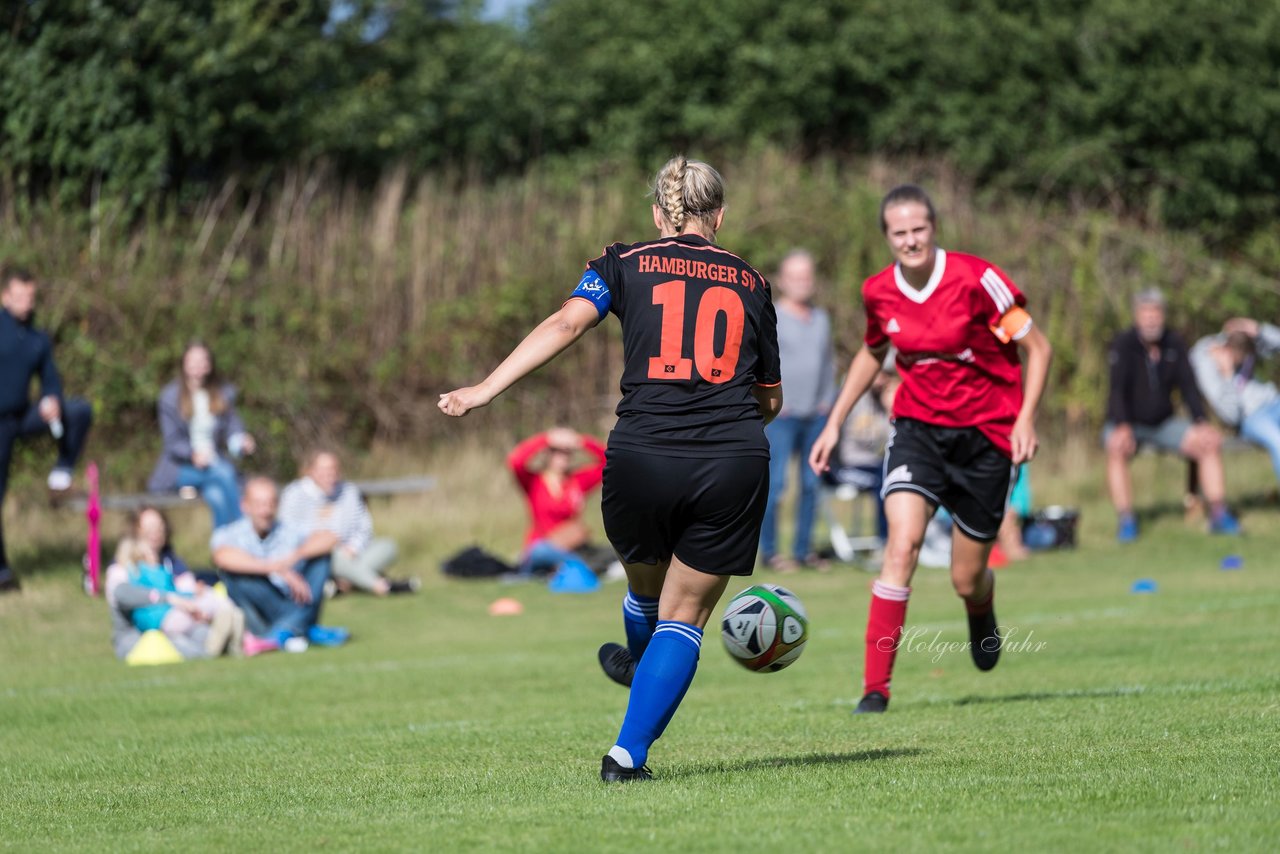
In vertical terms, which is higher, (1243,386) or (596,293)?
(596,293)

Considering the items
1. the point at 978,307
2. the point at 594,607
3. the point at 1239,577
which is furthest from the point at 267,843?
the point at 1239,577

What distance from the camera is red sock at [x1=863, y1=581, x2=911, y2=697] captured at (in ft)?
24.1

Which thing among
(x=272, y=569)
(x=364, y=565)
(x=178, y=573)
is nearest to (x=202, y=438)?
(x=364, y=565)

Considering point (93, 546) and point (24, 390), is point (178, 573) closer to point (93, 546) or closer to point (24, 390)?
point (93, 546)

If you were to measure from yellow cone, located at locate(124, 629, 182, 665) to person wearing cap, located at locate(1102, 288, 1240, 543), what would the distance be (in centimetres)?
906

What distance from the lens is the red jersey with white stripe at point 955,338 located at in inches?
294

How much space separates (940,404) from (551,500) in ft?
26.0

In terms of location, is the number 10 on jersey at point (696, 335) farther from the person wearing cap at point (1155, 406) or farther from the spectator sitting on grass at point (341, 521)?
the person wearing cap at point (1155, 406)

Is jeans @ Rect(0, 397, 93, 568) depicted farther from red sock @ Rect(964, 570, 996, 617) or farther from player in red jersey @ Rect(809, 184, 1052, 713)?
red sock @ Rect(964, 570, 996, 617)

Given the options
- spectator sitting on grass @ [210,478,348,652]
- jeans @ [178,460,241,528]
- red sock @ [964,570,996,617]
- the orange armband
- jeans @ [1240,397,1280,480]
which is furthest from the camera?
jeans @ [1240,397,1280,480]

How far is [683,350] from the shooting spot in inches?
207

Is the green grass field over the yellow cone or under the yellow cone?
over

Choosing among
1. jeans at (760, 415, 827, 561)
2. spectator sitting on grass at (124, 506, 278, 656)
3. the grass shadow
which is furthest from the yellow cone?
the grass shadow

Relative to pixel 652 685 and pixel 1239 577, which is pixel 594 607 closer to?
pixel 1239 577
